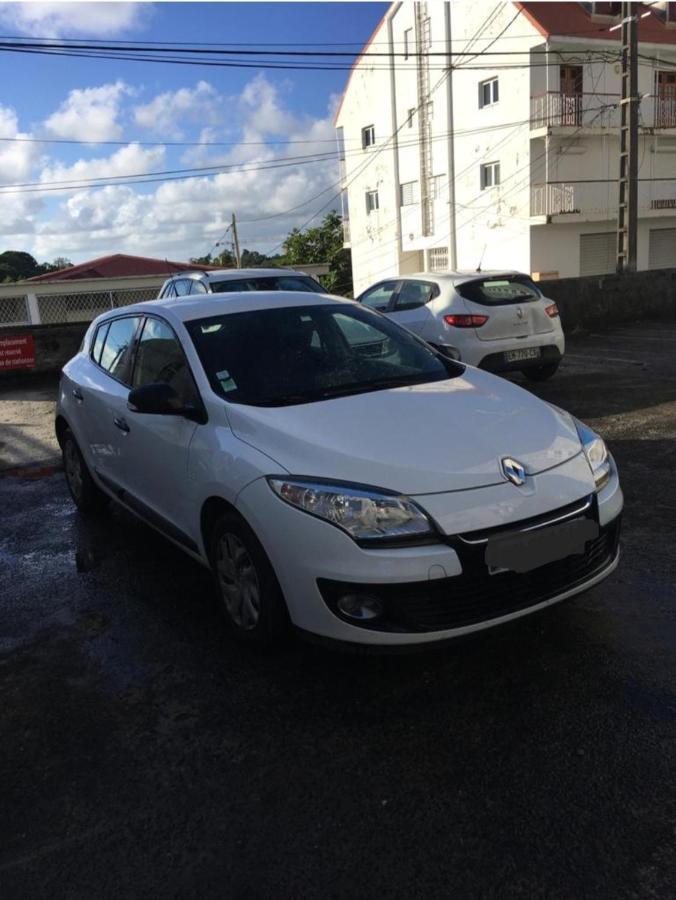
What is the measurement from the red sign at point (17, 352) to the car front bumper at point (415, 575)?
37.9 ft

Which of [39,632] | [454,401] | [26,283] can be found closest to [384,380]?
[454,401]

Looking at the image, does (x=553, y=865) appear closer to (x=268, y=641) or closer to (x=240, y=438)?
(x=268, y=641)

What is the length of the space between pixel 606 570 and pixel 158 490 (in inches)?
92.3

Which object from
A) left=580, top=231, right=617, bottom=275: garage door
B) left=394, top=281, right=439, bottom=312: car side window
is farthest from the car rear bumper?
left=580, top=231, right=617, bottom=275: garage door

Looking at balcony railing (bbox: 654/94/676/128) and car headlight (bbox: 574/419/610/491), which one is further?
balcony railing (bbox: 654/94/676/128)

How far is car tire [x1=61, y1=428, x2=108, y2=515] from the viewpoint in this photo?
5570mm

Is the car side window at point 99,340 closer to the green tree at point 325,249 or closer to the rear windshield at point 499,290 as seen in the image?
the rear windshield at point 499,290

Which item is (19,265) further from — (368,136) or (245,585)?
(245,585)

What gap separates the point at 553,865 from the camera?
2.19 metres

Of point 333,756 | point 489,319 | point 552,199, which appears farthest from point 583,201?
point 333,756

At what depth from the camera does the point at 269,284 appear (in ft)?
30.7

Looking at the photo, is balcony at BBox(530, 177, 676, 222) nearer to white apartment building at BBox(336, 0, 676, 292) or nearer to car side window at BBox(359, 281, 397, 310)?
white apartment building at BBox(336, 0, 676, 292)

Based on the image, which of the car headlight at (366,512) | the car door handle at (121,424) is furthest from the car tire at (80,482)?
the car headlight at (366,512)

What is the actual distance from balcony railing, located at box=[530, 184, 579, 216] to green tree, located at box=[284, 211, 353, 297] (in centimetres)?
2653
